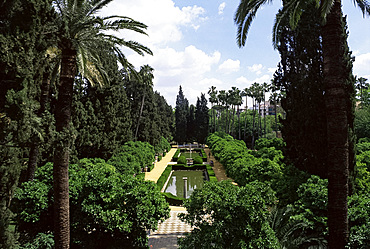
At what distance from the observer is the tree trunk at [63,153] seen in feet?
23.2

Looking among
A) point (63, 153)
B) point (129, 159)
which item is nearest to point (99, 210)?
point (63, 153)

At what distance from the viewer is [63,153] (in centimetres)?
710

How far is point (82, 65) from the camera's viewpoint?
7.66 m

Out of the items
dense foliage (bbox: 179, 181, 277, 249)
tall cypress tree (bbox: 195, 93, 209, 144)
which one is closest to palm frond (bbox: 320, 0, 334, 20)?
dense foliage (bbox: 179, 181, 277, 249)

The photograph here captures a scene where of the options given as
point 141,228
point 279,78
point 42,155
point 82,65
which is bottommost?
point 141,228

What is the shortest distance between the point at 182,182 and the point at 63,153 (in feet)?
68.8

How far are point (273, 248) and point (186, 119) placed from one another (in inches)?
2381

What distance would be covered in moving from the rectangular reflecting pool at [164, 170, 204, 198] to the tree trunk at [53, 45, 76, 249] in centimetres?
1570

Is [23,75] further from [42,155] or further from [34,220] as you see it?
[42,155]

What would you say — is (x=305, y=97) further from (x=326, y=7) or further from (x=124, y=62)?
(x=124, y=62)

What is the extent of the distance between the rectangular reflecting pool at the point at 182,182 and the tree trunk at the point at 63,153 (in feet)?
51.5

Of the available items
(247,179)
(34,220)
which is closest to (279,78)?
(247,179)

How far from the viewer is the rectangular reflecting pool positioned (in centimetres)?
2365

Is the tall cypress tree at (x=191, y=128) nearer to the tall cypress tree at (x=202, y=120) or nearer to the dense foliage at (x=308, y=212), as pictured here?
the tall cypress tree at (x=202, y=120)
